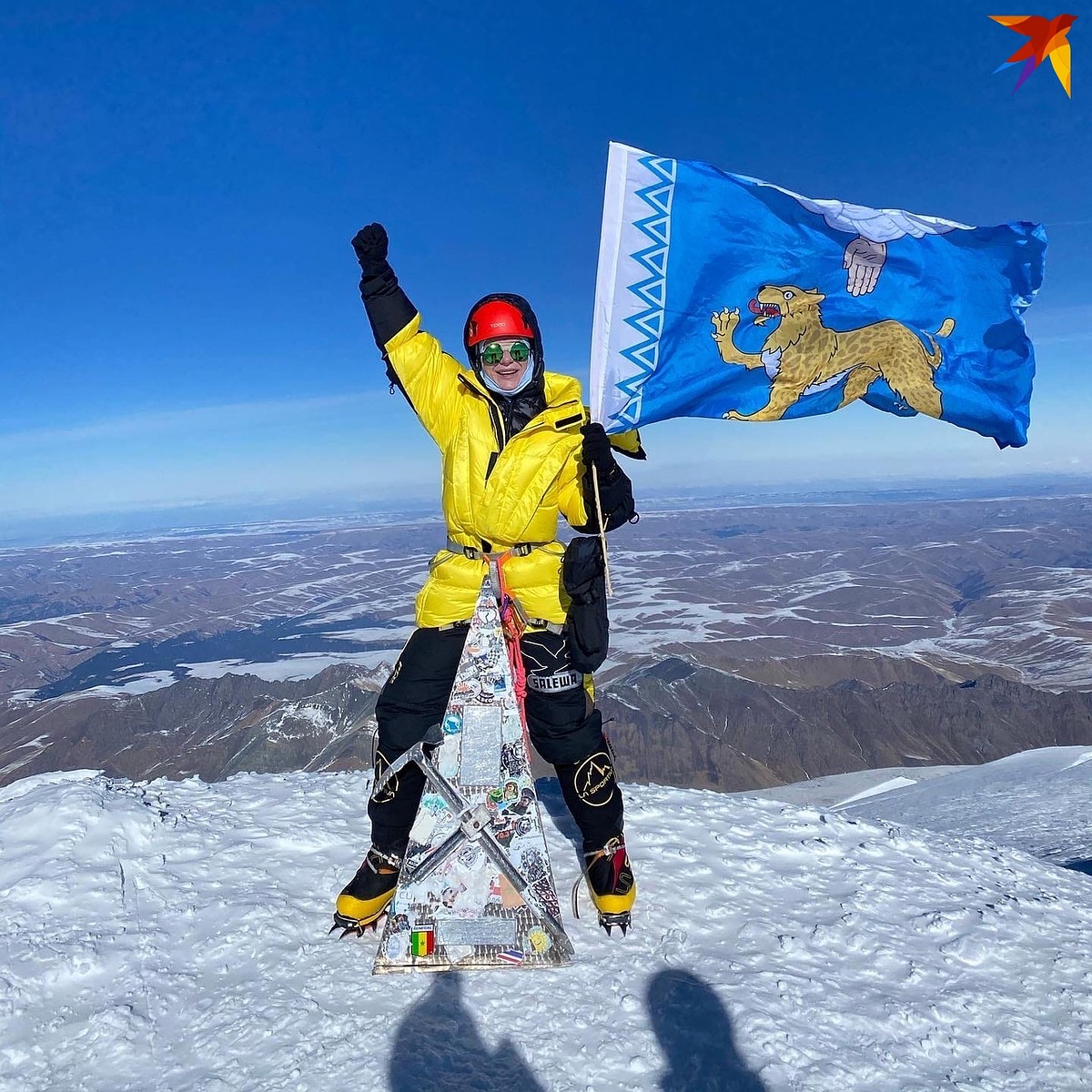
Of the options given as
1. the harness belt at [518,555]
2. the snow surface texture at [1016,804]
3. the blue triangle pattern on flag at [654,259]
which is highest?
the blue triangle pattern on flag at [654,259]

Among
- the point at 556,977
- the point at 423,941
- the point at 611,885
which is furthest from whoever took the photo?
the point at 611,885

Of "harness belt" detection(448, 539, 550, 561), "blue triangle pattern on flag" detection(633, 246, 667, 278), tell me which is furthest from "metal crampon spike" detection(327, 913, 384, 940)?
"blue triangle pattern on flag" detection(633, 246, 667, 278)

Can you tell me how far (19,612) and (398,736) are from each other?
25429 cm

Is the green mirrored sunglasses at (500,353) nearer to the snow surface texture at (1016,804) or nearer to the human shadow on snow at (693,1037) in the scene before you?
the human shadow on snow at (693,1037)

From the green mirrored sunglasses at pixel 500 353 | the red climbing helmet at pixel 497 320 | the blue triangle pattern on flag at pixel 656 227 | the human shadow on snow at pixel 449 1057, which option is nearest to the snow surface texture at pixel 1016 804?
the human shadow on snow at pixel 449 1057

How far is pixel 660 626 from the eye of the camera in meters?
156

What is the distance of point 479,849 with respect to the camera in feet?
14.2

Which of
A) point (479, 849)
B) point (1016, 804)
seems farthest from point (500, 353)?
point (1016, 804)

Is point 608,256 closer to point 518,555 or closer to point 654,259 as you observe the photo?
point 654,259

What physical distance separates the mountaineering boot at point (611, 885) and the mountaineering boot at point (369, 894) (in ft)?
4.49

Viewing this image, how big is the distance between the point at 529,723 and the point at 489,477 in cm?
190

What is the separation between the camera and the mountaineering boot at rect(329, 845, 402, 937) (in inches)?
171

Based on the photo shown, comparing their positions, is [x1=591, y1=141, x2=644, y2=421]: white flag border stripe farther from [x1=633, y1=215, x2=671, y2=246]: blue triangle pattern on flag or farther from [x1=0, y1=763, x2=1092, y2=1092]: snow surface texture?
[x1=0, y1=763, x2=1092, y2=1092]: snow surface texture

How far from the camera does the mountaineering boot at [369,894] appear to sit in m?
4.35
